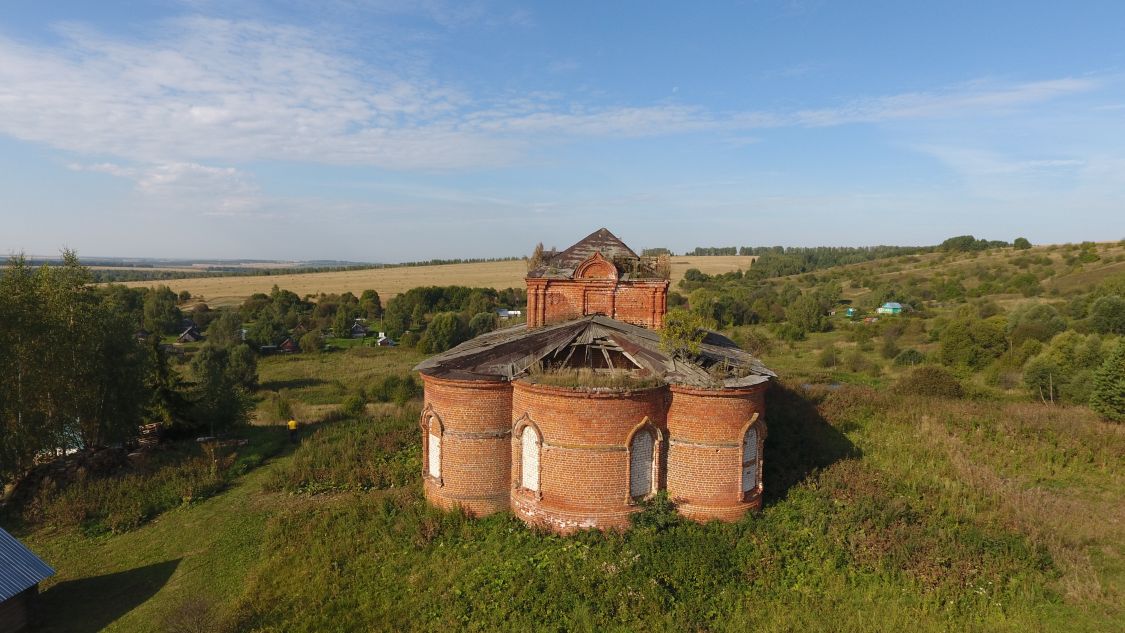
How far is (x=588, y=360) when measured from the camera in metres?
14.3

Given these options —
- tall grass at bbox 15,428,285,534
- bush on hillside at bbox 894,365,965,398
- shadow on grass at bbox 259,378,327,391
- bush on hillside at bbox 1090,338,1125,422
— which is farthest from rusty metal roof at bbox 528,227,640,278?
shadow on grass at bbox 259,378,327,391

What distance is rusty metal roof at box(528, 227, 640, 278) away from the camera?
61.1 feet

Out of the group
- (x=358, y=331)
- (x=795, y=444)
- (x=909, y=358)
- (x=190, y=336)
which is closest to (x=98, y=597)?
(x=795, y=444)

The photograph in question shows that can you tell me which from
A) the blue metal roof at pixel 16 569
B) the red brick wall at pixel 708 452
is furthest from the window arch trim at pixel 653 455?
the blue metal roof at pixel 16 569

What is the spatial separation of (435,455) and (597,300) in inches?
285

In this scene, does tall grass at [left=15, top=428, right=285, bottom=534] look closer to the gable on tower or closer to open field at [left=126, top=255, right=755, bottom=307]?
the gable on tower

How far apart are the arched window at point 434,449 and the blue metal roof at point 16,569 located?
7.70 metres

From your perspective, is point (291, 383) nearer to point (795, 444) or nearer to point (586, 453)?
point (586, 453)

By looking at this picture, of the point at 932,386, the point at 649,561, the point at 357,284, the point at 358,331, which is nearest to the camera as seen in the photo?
the point at 649,561

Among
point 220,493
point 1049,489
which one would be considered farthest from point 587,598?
point 1049,489

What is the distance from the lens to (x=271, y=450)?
21.4 meters

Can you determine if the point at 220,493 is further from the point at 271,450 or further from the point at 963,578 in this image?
the point at 963,578

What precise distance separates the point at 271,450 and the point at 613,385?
15.5m

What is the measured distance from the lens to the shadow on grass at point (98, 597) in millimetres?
11180
